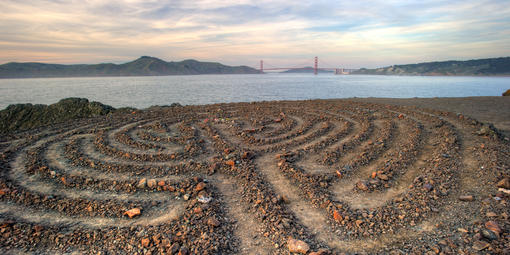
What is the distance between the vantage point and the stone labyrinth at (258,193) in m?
4.83

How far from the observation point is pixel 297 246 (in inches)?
179

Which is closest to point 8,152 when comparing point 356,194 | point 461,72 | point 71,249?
point 71,249

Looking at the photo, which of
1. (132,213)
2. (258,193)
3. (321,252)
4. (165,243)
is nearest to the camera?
(321,252)

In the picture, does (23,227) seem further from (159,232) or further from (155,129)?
(155,129)

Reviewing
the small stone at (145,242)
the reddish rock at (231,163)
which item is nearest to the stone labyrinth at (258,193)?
the reddish rock at (231,163)

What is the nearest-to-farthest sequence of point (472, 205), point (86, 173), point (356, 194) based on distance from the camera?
point (472, 205), point (356, 194), point (86, 173)

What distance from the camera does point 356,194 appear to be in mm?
6660

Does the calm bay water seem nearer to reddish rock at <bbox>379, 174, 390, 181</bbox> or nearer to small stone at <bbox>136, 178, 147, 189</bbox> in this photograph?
small stone at <bbox>136, 178, 147, 189</bbox>

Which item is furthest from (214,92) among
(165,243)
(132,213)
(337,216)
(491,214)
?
(491,214)

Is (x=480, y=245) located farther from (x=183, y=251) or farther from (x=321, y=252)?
(x=183, y=251)

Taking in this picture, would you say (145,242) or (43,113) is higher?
(43,113)

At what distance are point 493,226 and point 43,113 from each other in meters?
24.4

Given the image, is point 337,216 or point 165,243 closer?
point 165,243

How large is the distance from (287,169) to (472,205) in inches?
177
